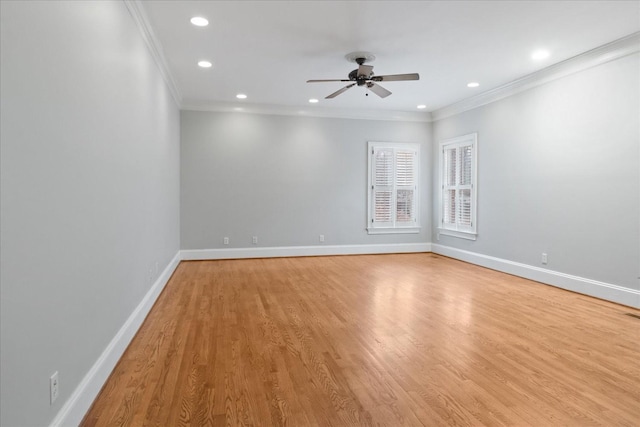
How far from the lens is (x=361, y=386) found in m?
2.23

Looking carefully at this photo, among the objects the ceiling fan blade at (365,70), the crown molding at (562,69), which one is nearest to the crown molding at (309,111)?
the crown molding at (562,69)

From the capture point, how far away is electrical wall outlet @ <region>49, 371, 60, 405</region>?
1.56 metres

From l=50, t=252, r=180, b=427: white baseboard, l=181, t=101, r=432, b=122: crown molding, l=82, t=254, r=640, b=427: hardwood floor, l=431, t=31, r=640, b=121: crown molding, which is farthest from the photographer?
l=181, t=101, r=432, b=122: crown molding

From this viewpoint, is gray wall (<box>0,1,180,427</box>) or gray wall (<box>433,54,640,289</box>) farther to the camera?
gray wall (<box>433,54,640,289</box>)

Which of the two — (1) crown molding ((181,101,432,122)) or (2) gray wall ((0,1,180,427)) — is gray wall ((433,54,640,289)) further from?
(2) gray wall ((0,1,180,427))

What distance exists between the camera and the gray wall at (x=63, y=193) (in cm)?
129

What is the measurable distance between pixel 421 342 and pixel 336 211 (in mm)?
4472

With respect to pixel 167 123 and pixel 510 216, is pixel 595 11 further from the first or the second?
pixel 167 123

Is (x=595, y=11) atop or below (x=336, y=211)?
atop

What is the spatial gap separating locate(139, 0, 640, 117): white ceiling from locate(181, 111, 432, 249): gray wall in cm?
124

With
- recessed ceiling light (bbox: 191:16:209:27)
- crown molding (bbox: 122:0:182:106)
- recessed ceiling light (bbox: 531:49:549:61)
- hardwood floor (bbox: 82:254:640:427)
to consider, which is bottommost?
hardwood floor (bbox: 82:254:640:427)

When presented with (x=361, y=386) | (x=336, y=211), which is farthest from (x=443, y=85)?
(x=361, y=386)

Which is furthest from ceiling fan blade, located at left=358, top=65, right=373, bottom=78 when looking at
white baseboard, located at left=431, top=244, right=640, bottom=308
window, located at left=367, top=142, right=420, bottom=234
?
white baseboard, located at left=431, top=244, right=640, bottom=308

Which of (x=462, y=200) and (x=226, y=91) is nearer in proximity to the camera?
(x=226, y=91)
